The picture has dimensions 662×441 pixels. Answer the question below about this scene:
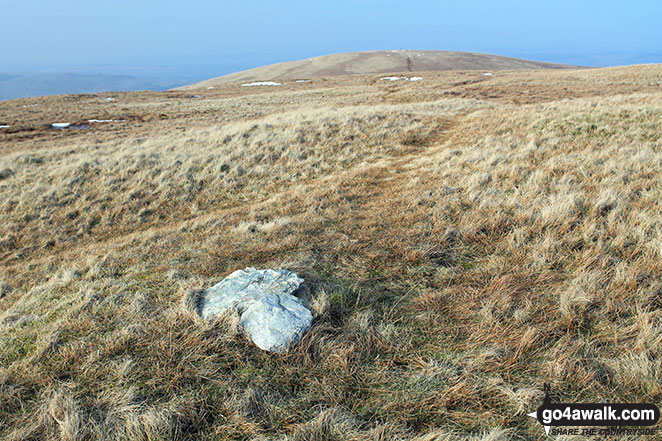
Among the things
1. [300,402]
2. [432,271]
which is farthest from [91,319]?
[432,271]

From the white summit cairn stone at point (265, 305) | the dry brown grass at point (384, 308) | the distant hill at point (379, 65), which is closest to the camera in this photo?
the dry brown grass at point (384, 308)

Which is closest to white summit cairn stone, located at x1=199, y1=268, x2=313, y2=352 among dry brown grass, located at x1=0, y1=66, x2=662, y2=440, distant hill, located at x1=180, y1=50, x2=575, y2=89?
dry brown grass, located at x1=0, y1=66, x2=662, y2=440

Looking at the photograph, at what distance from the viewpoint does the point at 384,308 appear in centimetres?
438

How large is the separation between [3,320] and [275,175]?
904cm

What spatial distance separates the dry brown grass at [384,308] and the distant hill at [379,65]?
296 ft

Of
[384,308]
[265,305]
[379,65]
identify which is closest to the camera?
[265,305]

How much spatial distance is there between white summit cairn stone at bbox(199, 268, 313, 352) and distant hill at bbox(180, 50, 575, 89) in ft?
308

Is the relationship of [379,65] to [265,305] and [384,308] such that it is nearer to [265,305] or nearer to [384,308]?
[384,308]

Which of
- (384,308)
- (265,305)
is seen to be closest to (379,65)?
(384,308)

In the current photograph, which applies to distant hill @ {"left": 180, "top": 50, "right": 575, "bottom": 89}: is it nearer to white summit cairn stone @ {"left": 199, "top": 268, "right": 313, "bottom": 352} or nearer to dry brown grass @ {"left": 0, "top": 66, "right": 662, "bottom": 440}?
dry brown grass @ {"left": 0, "top": 66, "right": 662, "bottom": 440}

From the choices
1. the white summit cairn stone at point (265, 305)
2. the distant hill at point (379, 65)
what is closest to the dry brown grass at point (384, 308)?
the white summit cairn stone at point (265, 305)

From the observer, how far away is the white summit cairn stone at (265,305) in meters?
3.88

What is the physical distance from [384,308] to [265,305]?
1.42 metres

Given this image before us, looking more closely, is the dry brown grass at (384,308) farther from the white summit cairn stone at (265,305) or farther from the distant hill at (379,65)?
the distant hill at (379,65)
